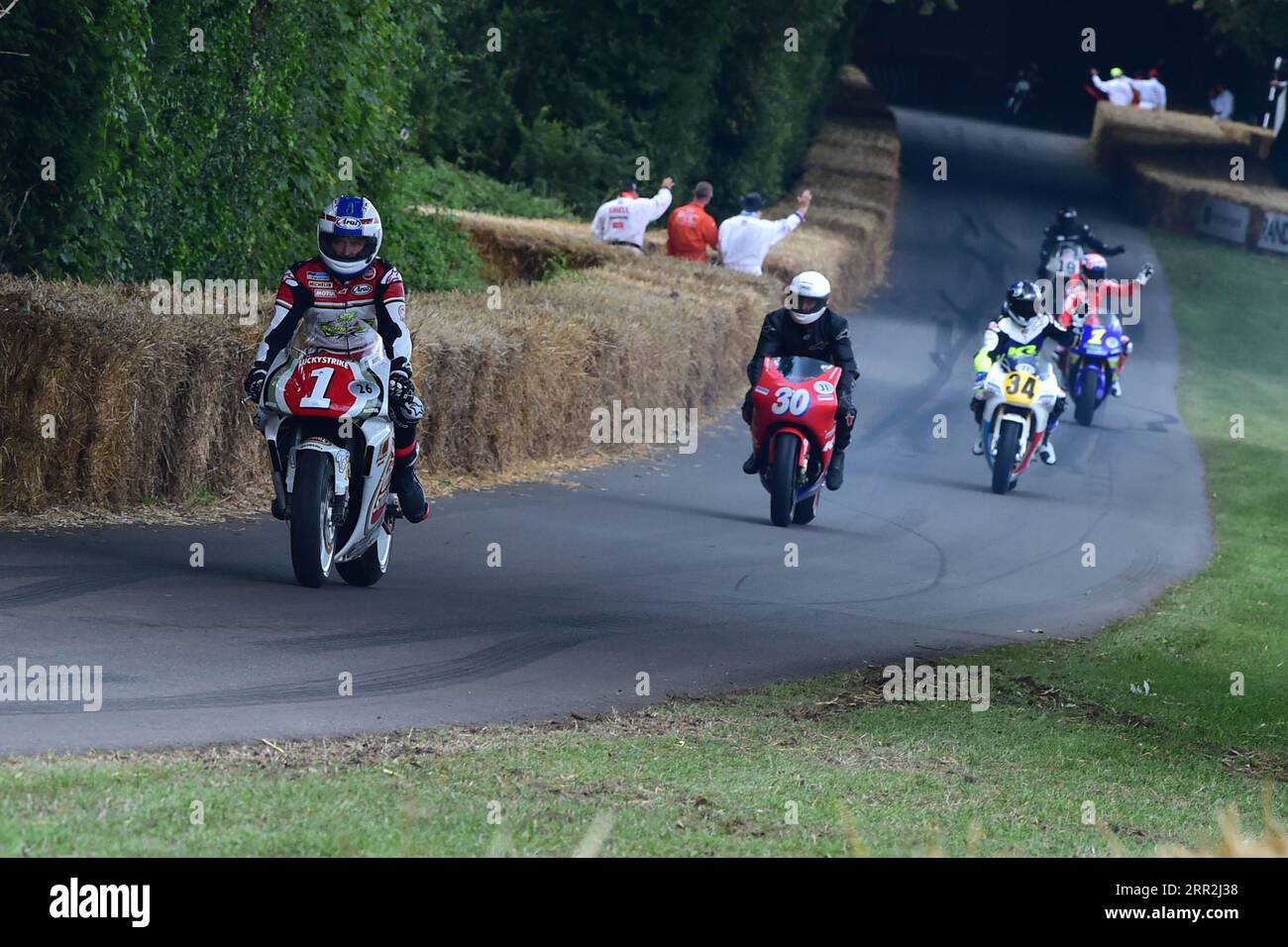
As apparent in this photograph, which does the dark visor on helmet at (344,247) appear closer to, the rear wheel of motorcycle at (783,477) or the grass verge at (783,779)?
the grass verge at (783,779)

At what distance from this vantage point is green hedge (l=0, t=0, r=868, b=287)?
528 inches

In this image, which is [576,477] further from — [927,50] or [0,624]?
[927,50]

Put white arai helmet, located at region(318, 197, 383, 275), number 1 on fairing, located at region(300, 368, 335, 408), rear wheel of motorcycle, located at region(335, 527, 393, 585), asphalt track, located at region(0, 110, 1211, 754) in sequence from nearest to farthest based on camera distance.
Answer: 1. asphalt track, located at region(0, 110, 1211, 754)
2. number 1 on fairing, located at region(300, 368, 335, 408)
3. white arai helmet, located at region(318, 197, 383, 275)
4. rear wheel of motorcycle, located at region(335, 527, 393, 585)

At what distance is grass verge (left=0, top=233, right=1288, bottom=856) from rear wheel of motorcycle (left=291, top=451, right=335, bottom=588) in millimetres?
2336

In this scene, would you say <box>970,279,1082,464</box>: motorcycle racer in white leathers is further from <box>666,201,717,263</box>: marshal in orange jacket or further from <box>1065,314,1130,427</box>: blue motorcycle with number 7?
<box>666,201,717,263</box>: marshal in orange jacket

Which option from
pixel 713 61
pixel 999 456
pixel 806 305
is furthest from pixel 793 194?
pixel 806 305

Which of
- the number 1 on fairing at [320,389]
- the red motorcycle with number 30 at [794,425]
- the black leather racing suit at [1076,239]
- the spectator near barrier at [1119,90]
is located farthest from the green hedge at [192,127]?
the spectator near barrier at [1119,90]

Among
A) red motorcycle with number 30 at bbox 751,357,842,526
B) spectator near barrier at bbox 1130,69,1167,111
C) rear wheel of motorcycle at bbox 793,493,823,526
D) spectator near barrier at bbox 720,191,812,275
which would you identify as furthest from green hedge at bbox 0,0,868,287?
spectator near barrier at bbox 1130,69,1167,111

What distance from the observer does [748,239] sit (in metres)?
24.1

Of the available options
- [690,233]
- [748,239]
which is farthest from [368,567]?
[690,233]

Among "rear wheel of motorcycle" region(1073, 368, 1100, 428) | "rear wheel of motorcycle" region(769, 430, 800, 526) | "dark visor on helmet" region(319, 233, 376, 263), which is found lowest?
"rear wheel of motorcycle" region(1073, 368, 1100, 428)

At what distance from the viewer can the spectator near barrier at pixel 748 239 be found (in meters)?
24.0

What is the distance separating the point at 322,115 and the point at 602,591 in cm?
889

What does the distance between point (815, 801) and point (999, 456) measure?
10.6m
